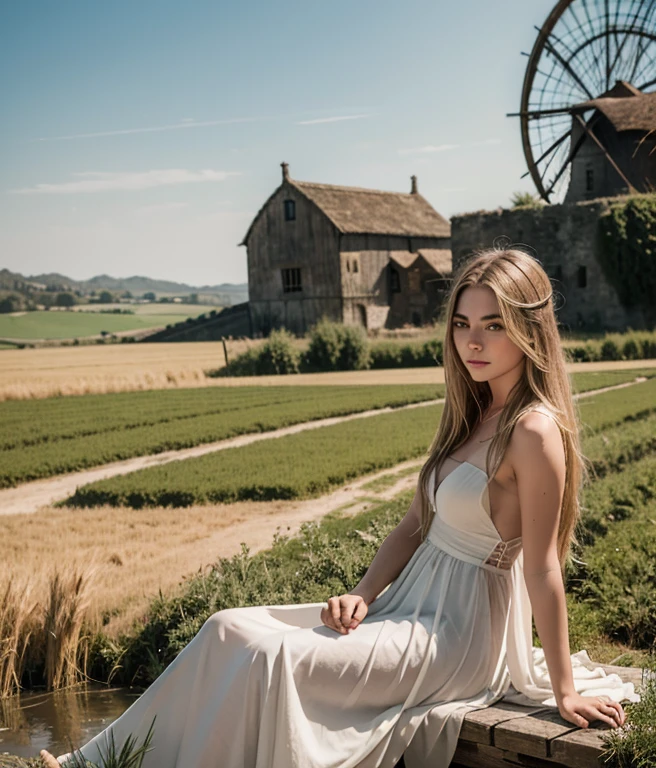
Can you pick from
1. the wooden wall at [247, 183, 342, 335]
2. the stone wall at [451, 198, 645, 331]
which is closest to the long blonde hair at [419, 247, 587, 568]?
the stone wall at [451, 198, 645, 331]

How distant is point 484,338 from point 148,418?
13.6 meters

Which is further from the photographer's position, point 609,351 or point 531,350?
point 609,351

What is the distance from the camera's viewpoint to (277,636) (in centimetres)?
231

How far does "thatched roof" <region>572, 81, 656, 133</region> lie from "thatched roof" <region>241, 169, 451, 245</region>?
362 inches

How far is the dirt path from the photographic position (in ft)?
32.7

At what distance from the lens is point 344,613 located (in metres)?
2.48

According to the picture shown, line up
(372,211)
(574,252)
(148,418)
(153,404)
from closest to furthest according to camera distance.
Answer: (148,418), (153,404), (574,252), (372,211)

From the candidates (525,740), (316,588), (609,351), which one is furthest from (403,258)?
(525,740)

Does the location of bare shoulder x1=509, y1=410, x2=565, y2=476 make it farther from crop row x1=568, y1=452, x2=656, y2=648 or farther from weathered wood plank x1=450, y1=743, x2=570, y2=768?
crop row x1=568, y1=452, x2=656, y2=648

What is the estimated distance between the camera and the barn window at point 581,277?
97.6 feet

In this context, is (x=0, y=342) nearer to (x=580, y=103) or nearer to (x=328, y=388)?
(x=328, y=388)

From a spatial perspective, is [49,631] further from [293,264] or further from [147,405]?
[293,264]

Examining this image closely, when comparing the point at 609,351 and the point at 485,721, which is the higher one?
the point at 485,721

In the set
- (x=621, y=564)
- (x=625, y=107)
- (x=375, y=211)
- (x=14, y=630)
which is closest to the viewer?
(x=14, y=630)
